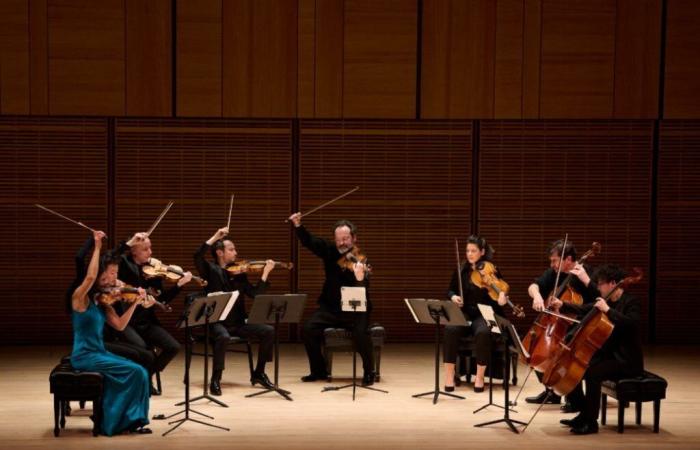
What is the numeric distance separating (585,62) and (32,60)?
564cm

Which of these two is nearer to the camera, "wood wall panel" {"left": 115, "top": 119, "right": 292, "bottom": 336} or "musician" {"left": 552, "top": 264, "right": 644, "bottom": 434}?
"musician" {"left": 552, "top": 264, "right": 644, "bottom": 434}

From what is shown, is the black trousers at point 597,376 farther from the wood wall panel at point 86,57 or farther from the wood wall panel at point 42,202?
the wood wall panel at point 86,57

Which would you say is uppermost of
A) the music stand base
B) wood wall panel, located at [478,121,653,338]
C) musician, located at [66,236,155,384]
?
wood wall panel, located at [478,121,653,338]

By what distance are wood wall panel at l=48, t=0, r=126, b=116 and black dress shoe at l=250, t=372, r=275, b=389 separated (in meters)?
3.38

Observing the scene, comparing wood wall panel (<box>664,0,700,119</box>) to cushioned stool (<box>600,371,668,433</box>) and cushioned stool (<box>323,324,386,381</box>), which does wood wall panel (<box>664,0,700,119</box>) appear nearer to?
cushioned stool (<box>323,324,386,381</box>)

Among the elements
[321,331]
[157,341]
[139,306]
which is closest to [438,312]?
[321,331]

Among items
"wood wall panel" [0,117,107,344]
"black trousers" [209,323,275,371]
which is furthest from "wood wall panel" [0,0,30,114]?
"black trousers" [209,323,275,371]

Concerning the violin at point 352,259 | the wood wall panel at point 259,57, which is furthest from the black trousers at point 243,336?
the wood wall panel at point 259,57

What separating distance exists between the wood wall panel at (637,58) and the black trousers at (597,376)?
13.1 feet

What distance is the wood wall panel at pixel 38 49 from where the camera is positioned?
27.5ft

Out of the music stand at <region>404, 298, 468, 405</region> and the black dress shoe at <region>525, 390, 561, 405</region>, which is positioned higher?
the music stand at <region>404, 298, 468, 405</region>

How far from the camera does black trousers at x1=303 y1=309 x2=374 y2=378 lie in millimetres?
6820

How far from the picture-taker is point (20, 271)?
852 centimetres

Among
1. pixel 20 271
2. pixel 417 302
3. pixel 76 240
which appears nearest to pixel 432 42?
pixel 417 302
